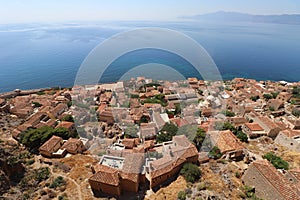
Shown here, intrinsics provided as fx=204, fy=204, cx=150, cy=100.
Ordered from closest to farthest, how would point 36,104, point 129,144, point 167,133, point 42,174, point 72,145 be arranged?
point 42,174
point 72,145
point 129,144
point 167,133
point 36,104

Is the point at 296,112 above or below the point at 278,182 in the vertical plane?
below

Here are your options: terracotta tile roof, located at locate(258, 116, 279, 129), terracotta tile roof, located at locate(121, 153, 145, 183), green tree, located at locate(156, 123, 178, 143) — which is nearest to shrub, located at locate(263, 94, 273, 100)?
terracotta tile roof, located at locate(258, 116, 279, 129)

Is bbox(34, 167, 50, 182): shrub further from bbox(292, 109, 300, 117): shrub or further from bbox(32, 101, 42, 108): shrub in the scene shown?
bbox(292, 109, 300, 117): shrub

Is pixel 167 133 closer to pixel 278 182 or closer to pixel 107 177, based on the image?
pixel 107 177

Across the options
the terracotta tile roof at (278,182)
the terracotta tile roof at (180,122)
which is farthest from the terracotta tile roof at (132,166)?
the terracotta tile roof at (180,122)

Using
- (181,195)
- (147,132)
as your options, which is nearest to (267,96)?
(147,132)

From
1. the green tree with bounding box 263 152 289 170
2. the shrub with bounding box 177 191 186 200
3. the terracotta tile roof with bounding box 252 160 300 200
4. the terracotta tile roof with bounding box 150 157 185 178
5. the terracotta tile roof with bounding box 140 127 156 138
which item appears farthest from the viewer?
the terracotta tile roof with bounding box 140 127 156 138
